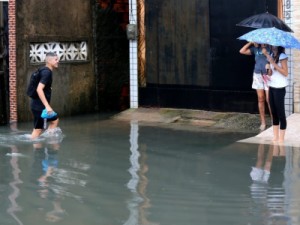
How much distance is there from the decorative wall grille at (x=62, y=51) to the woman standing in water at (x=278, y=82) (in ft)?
18.0

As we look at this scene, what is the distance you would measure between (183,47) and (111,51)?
243 centimetres

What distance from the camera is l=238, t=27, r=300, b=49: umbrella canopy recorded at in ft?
31.8

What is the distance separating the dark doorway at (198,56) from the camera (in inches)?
508

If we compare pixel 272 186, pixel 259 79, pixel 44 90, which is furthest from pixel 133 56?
pixel 272 186

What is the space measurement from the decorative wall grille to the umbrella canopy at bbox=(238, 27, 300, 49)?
5192 millimetres

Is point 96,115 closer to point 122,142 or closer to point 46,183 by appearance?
point 122,142

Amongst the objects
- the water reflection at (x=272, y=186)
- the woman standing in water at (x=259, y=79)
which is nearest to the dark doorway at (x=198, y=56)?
the woman standing in water at (x=259, y=79)

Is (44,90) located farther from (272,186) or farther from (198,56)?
(272,186)

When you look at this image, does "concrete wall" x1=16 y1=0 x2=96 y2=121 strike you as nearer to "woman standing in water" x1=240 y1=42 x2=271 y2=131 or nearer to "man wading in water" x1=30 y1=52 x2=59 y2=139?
"man wading in water" x1=30 y1=52 x2=59 y2=139

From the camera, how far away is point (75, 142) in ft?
36.8

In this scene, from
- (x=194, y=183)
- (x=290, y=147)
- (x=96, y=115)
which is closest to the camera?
(x=194, y=183)

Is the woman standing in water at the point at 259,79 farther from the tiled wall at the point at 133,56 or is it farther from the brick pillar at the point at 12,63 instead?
the brick pillar at the point at 12,63

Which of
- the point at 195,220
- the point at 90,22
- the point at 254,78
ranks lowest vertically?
the point at 195,220

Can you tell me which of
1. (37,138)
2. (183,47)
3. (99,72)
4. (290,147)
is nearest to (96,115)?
(99,72)
